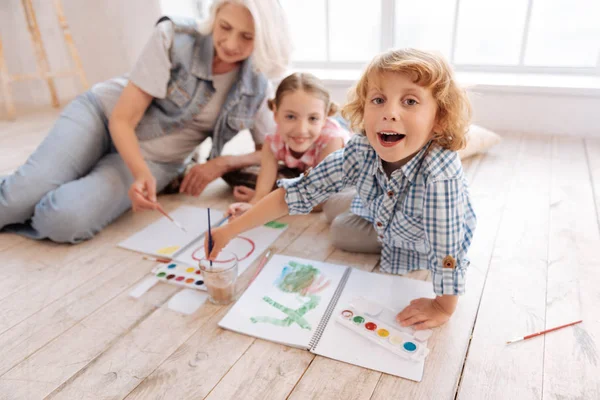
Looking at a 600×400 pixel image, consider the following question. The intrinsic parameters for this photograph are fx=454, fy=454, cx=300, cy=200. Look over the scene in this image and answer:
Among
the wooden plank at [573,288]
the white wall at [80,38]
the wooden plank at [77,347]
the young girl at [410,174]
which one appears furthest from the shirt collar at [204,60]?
the white wall at [80,38]

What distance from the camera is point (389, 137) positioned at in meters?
0.86

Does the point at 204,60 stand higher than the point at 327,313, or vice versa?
the point at 204,60

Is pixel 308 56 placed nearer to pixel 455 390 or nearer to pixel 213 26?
pixel 213 26

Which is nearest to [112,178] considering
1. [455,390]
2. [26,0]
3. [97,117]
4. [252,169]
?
[97,117]

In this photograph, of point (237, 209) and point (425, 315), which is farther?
point (237, 209)

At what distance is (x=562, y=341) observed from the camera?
891 mm

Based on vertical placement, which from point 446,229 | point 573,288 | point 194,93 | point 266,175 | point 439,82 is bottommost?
point 573,288

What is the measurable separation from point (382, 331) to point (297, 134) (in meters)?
0.68

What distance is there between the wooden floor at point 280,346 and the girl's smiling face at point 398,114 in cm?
39

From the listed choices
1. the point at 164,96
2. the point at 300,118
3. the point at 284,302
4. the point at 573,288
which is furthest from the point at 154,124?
the point at 573,288

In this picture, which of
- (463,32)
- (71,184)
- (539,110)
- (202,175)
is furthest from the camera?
(463,32)

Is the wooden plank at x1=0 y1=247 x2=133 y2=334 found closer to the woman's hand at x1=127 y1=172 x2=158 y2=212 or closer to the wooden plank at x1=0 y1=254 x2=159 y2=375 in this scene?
the wooden plank at x1=0 y1=254 x2=159 y2=375

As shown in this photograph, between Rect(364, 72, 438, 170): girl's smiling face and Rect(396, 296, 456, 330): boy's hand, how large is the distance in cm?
31

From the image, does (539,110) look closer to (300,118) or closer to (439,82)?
(300,118)
